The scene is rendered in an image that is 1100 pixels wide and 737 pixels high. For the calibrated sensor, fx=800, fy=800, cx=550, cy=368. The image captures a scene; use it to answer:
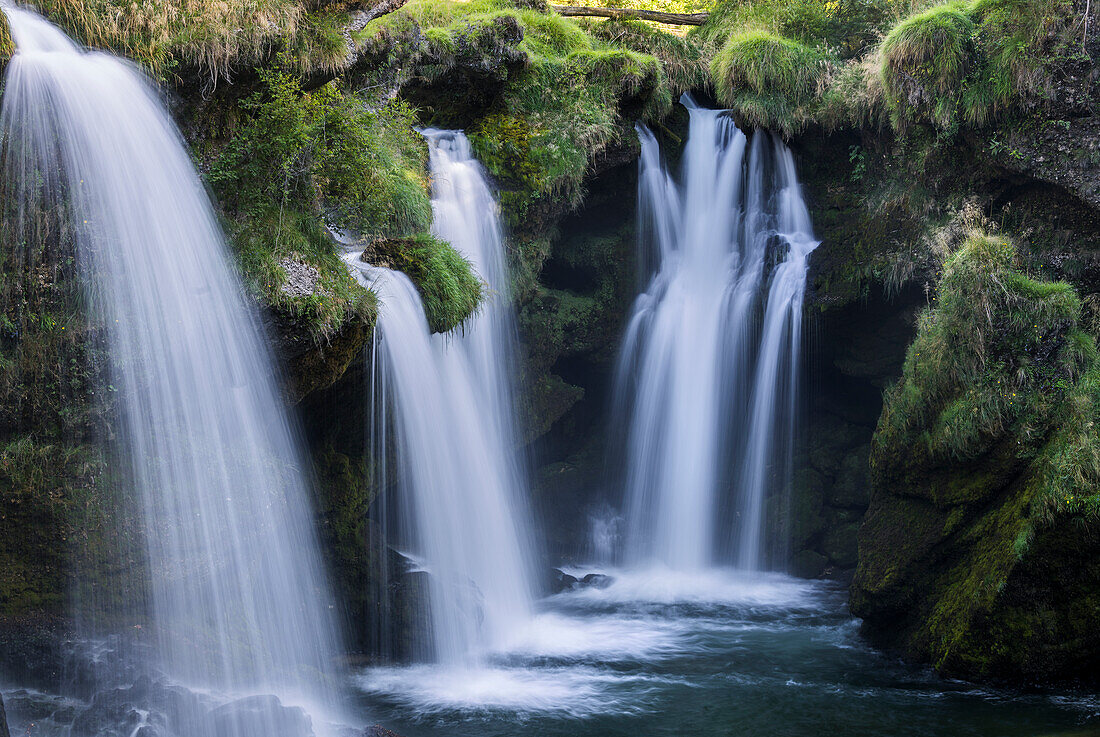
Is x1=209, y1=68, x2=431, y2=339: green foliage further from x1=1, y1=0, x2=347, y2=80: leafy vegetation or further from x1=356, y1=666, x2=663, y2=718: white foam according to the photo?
x1=356, y1=666, x2=663, y2=718: white foam

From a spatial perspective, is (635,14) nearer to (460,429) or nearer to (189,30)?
(460,429)

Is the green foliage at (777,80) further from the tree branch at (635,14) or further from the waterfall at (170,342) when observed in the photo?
the waterfall at (170,342)

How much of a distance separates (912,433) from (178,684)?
6377 millimetres

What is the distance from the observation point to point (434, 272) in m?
6.90

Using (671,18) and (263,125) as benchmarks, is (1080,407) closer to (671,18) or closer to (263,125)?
(263,125)

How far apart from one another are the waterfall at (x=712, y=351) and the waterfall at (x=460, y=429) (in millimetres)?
1777

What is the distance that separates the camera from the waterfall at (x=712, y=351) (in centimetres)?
990

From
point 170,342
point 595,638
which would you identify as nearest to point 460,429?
point 595,638

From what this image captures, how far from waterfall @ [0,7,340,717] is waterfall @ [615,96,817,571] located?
543 centimetres

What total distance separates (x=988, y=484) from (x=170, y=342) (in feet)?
21.5

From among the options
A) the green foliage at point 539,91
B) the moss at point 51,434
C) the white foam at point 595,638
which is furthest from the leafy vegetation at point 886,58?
the moss at point 51,434

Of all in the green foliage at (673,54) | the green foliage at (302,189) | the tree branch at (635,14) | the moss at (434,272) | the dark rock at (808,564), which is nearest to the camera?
the green foliage at (302,189)

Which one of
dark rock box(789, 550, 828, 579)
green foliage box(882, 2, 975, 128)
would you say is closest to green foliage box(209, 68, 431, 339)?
green foliage box(882, 2, 975, 128)

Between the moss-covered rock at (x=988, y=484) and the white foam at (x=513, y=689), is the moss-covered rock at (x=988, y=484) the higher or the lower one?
the higher one
